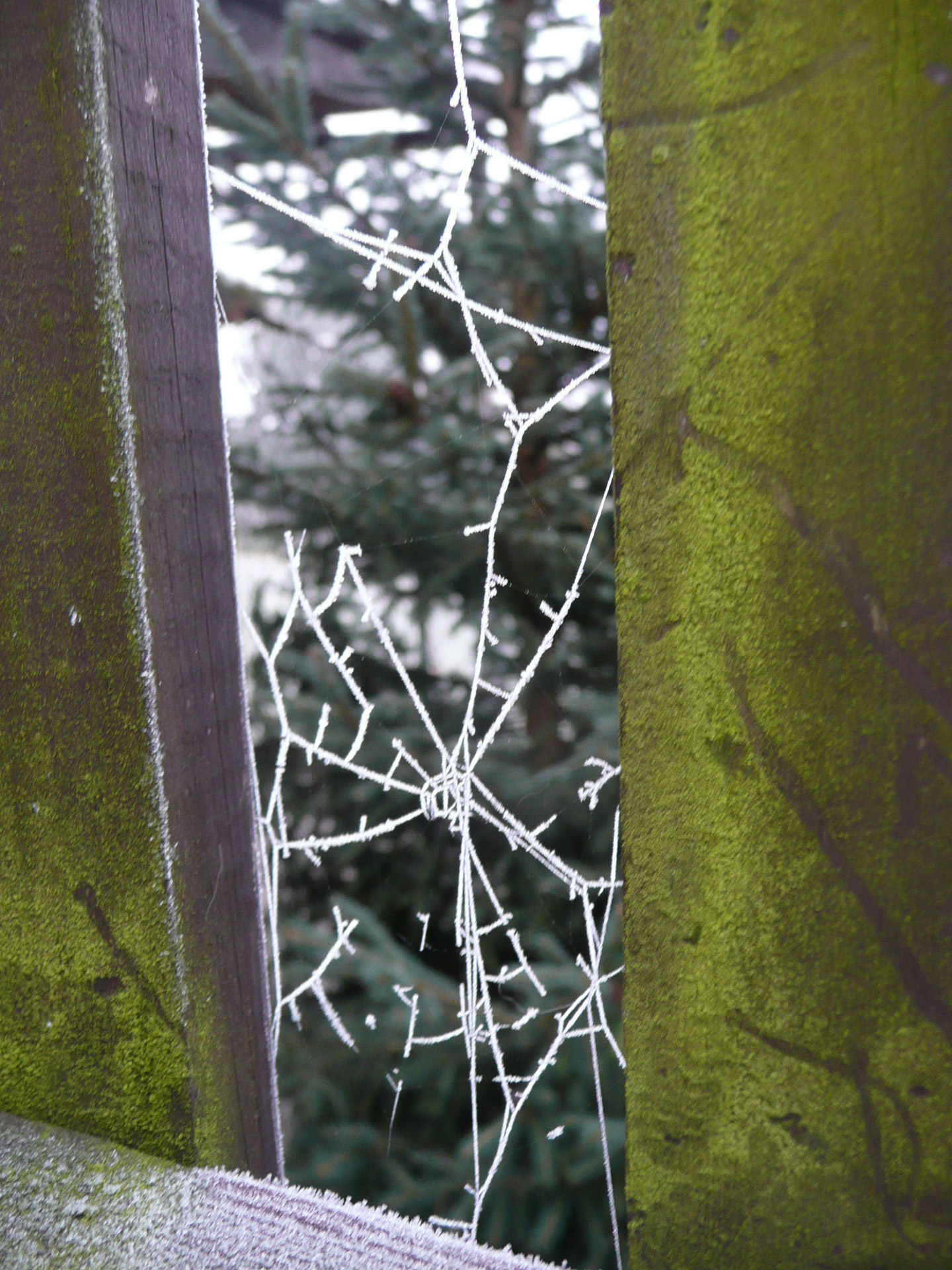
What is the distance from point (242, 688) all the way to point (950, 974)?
441mm

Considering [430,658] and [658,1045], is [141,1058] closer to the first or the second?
[658,1045]

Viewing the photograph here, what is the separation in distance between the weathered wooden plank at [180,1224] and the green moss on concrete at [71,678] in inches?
1.0

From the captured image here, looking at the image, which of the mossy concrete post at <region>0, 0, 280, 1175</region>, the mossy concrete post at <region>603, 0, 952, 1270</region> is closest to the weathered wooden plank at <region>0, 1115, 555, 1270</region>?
the mossy concrete post at <region>0, 0, 280, 1175</region>

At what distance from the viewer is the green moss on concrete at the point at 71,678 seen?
485 millimetres

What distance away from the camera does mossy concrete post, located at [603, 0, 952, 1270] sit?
0.36 metres

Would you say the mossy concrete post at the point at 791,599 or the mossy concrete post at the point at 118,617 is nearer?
the mossy concrete post at the point at 791,599

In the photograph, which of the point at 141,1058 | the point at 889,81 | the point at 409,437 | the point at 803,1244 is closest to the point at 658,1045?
the point at 803,1244

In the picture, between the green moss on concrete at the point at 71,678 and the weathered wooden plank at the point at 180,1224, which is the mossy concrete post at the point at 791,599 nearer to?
the weathered wooden plank at the point at 180,1224

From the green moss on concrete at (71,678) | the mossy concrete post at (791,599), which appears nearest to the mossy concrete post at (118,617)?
the green moss on concrete at (71,678)

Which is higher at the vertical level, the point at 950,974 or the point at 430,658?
the point at 950,974

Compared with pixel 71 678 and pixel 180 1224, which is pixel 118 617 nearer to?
pixel 71 678

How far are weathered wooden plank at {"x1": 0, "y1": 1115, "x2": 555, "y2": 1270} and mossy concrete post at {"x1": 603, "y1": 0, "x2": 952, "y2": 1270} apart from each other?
172 mm

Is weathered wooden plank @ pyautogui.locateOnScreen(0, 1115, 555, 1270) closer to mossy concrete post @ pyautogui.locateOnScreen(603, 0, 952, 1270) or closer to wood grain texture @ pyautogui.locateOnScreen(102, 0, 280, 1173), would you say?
wood grain texture @ pyautogui.locateOnScreen(102, 0, 280, 1173)

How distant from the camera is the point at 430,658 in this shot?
1.95 m
